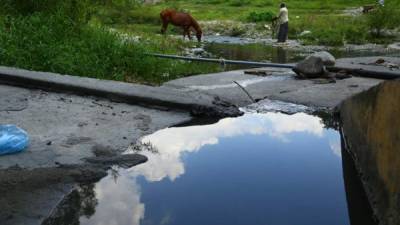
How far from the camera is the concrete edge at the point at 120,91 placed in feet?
19.7

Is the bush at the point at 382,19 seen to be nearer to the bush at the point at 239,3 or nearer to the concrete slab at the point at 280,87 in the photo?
the concrete slab at the point at 280,87

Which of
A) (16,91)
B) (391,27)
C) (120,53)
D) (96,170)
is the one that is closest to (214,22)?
(391,27)

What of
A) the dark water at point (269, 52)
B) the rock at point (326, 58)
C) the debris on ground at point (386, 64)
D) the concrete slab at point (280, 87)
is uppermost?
the rock at point (326, 58)

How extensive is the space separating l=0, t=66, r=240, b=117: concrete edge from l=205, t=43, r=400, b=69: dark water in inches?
329

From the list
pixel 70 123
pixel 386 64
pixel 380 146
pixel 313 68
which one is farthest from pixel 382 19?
pixel 380 146

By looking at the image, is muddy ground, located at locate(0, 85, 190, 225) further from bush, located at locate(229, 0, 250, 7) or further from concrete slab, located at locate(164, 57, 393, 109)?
bush, located at locate(229, 0, 250, 7)

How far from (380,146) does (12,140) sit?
3012 mm

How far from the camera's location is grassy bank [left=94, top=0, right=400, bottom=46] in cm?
2034

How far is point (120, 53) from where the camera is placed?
→ 9375 millimetres

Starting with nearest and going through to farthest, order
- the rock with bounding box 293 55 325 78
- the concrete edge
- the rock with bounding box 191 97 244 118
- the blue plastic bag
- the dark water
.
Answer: the blue plastic bag → the rock with bounding box 191 97 244 118 → the concrete edge → the rock with bounding box 293 55 325 78 → the dark water

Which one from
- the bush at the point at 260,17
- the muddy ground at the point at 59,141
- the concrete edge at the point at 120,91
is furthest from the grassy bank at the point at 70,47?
the bush at the point at 260,17

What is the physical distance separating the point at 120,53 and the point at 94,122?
166 inches

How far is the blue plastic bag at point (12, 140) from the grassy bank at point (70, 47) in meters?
4.20

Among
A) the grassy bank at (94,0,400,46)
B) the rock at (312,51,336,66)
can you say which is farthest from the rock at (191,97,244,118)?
the grassy bank at (94,0,400,46)
